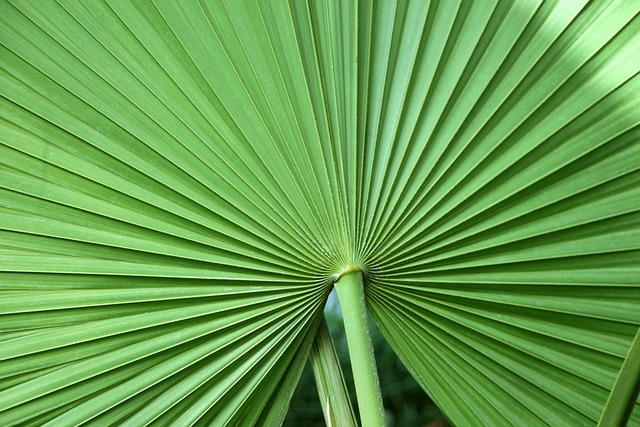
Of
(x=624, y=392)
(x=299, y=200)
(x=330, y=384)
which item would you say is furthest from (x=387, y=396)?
(x=624, y=392)

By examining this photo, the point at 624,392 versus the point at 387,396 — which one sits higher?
the point at 624,392

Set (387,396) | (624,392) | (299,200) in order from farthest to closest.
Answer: (387,396), (299,200), (624,392)

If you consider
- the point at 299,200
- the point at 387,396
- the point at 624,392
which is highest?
the point at 299,200

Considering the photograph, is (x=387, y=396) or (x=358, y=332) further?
(x=387, y=396)

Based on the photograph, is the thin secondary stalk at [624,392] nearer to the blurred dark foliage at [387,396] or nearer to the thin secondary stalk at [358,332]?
the thin secondary stalk at [358,332]

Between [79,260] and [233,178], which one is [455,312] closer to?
[233,178]

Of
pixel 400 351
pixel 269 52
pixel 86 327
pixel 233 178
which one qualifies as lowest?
pixel 400 351

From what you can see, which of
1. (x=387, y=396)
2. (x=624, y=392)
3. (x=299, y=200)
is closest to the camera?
(x=624, y=392)

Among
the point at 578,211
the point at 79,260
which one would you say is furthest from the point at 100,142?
the point at 578,211

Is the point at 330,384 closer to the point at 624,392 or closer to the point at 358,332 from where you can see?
the point at 358,332
